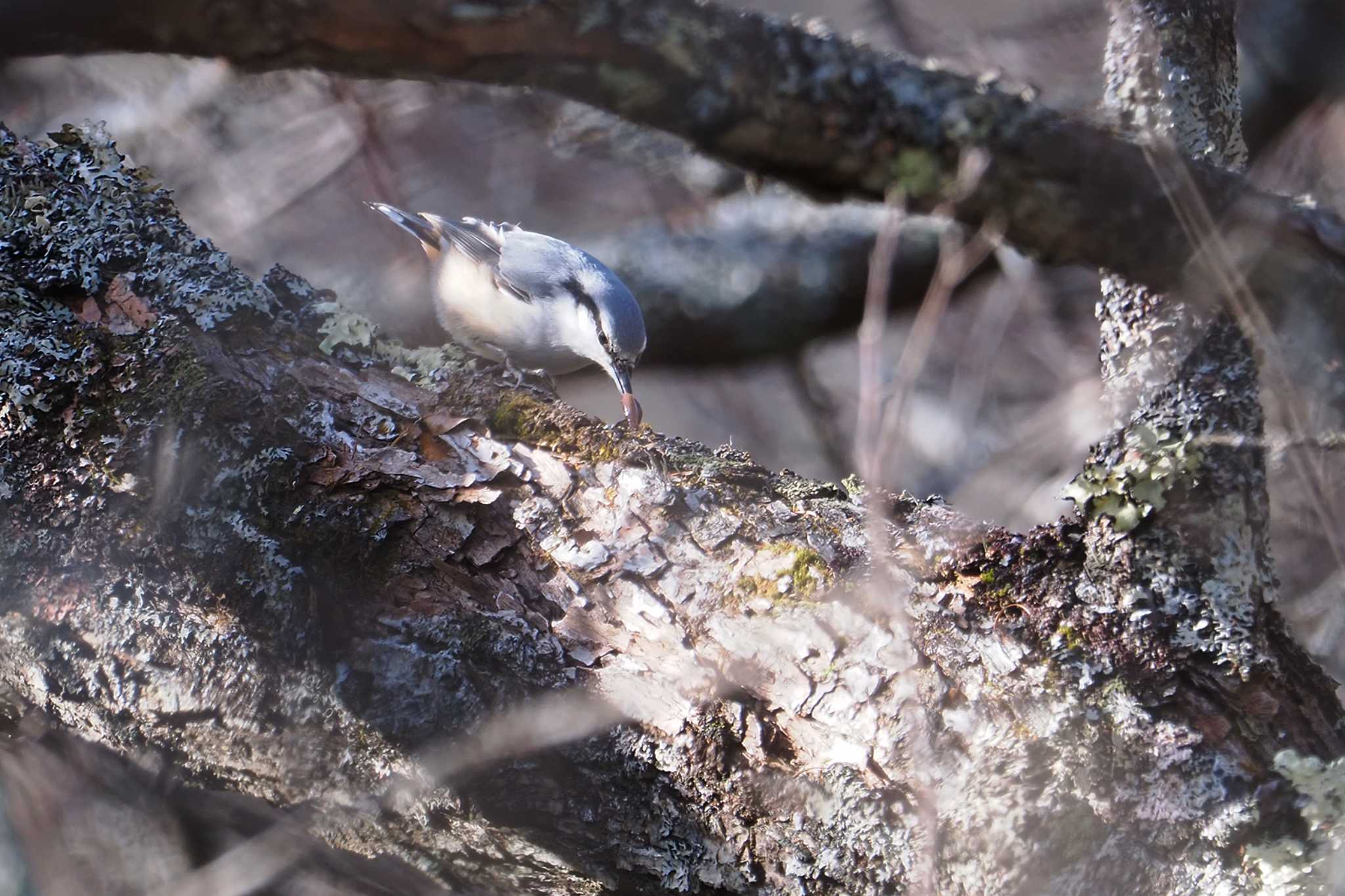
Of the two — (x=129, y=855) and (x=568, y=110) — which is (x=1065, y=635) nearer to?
(x=129, y=855)

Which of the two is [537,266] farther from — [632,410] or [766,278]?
[766,278]

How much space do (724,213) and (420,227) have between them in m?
1.33

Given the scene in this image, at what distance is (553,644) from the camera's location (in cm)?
119

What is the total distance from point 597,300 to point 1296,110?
2.45 meters

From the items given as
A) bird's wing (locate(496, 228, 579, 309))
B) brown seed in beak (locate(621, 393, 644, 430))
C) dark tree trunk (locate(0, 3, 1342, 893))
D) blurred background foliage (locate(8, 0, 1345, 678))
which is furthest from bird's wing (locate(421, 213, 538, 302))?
dark tree trunk (locate(0, 3, 1342, 893))

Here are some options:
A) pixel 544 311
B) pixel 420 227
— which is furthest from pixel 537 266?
pixel 420 227

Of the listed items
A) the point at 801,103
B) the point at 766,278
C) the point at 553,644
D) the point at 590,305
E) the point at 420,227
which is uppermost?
the point at 801,103

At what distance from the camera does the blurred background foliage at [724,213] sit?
297 cm

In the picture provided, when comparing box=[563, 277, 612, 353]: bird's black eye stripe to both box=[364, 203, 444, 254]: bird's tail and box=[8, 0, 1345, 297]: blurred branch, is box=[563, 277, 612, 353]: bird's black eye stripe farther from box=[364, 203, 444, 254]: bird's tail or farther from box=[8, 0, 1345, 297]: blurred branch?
box=[8, 0, 1345, 297]: blurred branch

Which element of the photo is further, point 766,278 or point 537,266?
point 766,278

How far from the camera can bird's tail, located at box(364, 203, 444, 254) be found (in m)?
2.66

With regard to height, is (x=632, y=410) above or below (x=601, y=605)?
below

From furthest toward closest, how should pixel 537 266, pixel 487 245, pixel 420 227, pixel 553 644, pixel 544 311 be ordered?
1. pixel 420 227
2. pixel 487 245
3. pixel 537 266
4. pixel 544 311
5. pixel 553 644

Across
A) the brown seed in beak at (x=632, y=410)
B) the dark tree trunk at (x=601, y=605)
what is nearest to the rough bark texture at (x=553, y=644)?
the dark tree trunk at (x=601, y=605)
